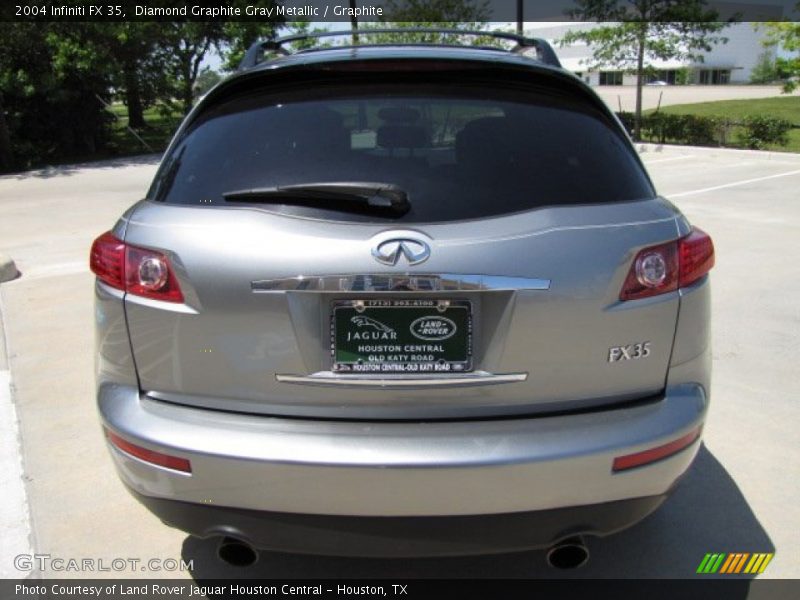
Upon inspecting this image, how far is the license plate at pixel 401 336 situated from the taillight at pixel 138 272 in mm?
505

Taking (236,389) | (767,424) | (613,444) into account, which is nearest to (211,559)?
(236,389)

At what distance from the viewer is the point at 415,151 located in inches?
94.1

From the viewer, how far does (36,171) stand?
61.3 feet

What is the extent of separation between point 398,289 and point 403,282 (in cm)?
2

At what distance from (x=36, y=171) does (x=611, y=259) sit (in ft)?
64.3

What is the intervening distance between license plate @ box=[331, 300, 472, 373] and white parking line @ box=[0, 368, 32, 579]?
1751mm

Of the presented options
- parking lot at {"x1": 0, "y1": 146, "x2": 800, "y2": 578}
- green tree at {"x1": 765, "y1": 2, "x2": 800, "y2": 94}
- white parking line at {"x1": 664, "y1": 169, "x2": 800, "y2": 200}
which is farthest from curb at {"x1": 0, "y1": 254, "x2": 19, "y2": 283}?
green tree at {"x1": 765, "y1": 2, "x2": 800, "y2": 94}

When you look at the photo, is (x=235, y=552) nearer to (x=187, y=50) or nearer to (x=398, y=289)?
(x=398, y=289)

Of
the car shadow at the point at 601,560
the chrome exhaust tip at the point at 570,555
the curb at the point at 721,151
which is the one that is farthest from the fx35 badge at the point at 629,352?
the curb at the point at 721,151

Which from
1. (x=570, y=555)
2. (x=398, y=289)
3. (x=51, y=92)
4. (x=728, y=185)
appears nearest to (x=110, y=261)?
(x=398, y=289)

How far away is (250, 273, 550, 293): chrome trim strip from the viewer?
200 centimetres

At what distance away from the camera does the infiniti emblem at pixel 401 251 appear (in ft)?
6.57

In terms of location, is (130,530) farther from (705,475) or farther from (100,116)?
(100,116)

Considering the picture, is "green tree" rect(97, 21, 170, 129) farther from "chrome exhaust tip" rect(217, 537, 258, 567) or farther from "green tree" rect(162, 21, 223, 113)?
"chrome exhaust tip" rect(217, 537, 258, 567)
